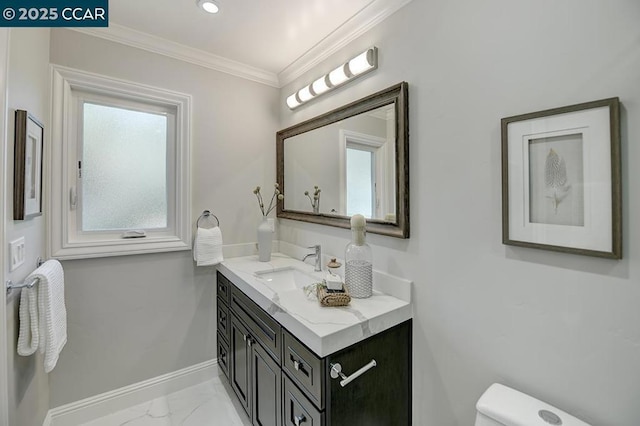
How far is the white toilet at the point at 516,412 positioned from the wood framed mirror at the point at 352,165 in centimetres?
71

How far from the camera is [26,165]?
1.25 metres

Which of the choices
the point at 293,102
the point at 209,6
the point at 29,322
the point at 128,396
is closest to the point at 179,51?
the point at 209,6

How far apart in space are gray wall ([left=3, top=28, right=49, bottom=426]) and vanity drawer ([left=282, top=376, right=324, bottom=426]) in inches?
42.9

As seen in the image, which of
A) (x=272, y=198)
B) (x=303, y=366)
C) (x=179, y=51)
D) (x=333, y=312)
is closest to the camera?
(x=303, y=366)

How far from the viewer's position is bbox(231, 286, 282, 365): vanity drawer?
1.36 m

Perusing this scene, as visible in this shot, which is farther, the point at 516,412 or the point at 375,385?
the point at 375,385

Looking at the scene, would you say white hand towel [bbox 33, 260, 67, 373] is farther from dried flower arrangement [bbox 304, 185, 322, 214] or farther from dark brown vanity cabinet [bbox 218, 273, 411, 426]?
dried flower arrangement [bbox 304, 185, 322, 214]

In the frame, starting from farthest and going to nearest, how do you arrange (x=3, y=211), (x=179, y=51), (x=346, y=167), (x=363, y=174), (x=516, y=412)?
(x=179, y=51), (x=346, y=167), (x=363, y=174), (x=3, y=211), (x=516, y=412)

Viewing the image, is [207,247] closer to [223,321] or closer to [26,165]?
[223,321]

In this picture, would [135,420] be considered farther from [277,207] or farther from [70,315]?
[277,207]

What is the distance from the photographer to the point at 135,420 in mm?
1791

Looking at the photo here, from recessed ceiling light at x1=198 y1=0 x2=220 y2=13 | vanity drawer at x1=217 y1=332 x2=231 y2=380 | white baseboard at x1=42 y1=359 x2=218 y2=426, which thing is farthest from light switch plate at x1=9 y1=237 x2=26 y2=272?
recessed ceiling light at x1=198 y1=0 x2=220 y2=13

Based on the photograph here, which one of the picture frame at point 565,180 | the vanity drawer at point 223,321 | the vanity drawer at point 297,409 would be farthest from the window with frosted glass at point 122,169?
the picture frame at point 565,180

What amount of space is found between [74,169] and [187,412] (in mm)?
1701
